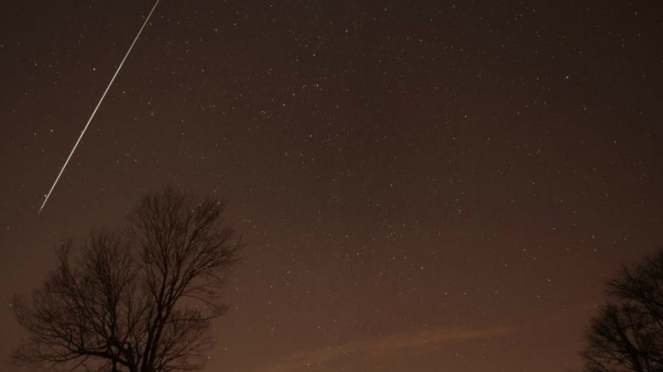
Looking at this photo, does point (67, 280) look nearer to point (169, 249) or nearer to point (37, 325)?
point (37, 325)

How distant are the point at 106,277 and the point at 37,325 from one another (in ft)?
5.14

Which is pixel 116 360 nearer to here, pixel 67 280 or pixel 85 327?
pixel 85 327

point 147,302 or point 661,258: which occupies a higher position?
point 661,258

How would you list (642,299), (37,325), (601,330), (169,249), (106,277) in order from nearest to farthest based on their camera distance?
(37,325) → (106,277) → (169,249) → (642,299) → (601,330)

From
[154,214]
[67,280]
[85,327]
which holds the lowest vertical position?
[85,327]

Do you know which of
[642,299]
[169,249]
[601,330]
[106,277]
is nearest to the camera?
[106,277]

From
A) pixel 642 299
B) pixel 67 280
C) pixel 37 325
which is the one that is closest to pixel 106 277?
pixel 67 280

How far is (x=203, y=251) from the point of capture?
12430 mm

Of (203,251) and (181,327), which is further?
(203,251)

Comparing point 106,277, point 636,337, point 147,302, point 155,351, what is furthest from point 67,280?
point 636,337

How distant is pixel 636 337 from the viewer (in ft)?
86.7

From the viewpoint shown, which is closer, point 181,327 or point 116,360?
point 116,360

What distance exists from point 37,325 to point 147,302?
214 cm

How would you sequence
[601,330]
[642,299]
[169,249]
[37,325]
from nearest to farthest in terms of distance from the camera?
[37,325]
[169,249]
[642,299]
[601,330]
